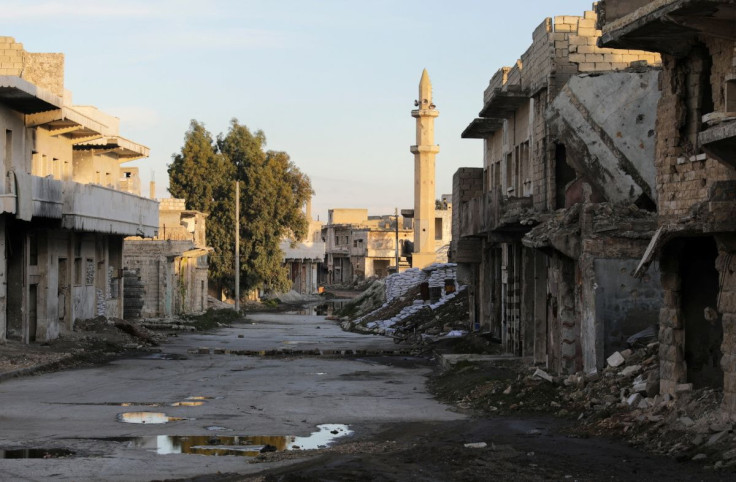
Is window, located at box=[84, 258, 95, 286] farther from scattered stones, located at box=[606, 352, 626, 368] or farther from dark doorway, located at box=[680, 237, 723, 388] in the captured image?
dark doorway, located at box=[680, 237, 723, 388]

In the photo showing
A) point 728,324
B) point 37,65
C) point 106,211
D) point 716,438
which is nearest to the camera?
point 716,438

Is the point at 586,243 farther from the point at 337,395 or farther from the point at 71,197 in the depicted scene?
the point at 71,197

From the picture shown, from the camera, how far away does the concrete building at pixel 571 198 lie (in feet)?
58.7

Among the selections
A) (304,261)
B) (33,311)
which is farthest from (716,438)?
(304,261)

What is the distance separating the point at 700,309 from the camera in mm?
14086

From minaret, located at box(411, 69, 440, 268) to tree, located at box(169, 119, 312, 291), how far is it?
7.81 m

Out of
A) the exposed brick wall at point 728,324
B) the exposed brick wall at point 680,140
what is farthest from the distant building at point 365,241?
the exposed brick wall at point 728,324

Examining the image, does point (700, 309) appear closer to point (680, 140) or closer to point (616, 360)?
point (680, 140)

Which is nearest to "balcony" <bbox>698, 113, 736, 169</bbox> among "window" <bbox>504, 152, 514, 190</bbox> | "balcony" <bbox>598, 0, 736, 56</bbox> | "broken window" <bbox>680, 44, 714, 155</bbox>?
"balcony" <bbox>598, 0, 736, 56</bbox>

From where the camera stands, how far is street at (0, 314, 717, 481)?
1142 centimetres

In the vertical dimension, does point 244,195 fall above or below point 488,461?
above

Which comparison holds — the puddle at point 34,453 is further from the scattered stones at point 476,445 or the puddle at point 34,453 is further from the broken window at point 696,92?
the broken window at point 696,92

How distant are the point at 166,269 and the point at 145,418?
1411 inches

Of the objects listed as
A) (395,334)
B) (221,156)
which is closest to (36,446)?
(395,334)
